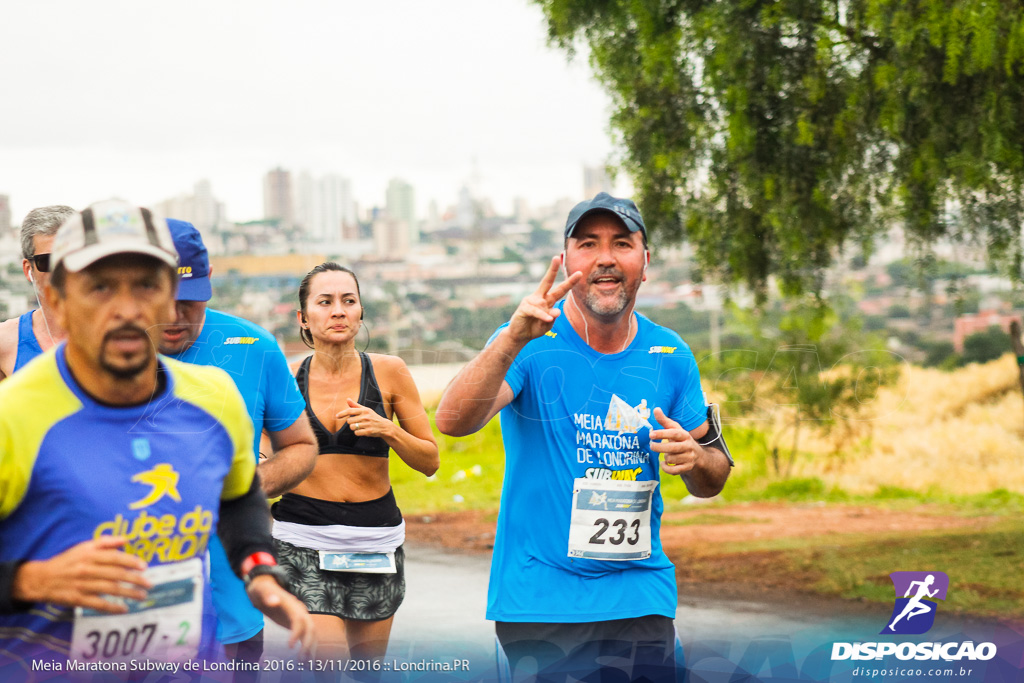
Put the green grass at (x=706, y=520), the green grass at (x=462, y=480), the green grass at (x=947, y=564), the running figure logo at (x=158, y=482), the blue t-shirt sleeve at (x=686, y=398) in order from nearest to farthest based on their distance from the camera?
the running figure logo at (x=158, y=482) < the blue t-shirt sleeve at (x=686, y=398) < the green grass at (x=947, y=564) < the green grass at (x=706, y=520) < the green grass at (x=462, y=480)

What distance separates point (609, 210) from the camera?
11.5ft

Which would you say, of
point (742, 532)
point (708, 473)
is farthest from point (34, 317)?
point (742, 532)

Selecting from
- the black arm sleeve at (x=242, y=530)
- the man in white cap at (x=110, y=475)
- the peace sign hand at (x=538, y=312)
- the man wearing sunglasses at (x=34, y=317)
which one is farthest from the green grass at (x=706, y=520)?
the man in white cap at (x=110, y=475)

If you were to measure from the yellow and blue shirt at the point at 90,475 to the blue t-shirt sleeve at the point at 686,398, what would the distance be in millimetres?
1847

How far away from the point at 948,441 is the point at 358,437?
26.4ft

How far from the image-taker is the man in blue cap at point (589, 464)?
3.36m

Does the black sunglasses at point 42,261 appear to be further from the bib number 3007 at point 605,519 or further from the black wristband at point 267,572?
the bib number 3007 at point 605,519

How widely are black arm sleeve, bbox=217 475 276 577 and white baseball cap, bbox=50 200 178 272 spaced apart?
61 cm

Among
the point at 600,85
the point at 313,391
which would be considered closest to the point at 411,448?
the point at 313,391

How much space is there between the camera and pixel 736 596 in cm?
794

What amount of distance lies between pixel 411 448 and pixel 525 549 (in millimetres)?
993

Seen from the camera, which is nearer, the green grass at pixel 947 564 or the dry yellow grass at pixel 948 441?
the green grass at pixel 947 564

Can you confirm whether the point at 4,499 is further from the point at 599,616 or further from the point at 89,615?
the point at 599,616

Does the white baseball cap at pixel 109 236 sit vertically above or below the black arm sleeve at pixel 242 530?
above
